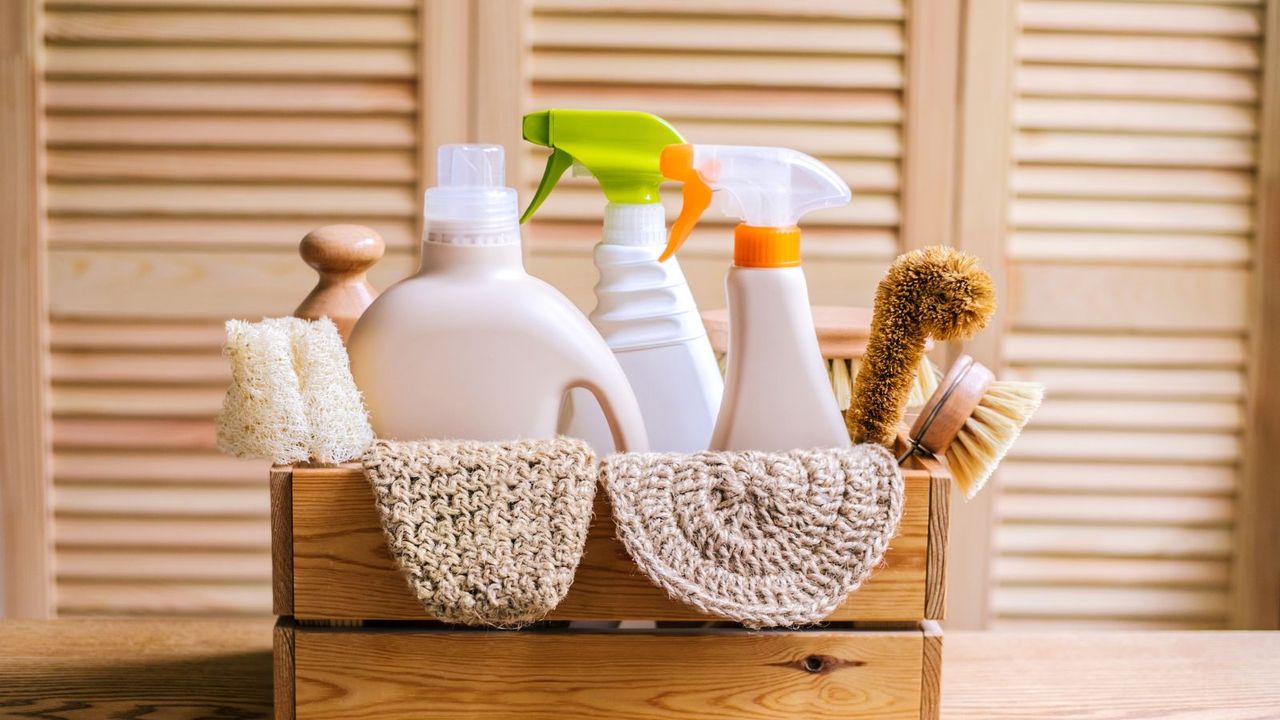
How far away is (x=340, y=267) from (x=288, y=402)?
0.10 meters

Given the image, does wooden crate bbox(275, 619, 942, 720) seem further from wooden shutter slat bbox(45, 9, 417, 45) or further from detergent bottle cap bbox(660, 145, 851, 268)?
wooden shutter slat bbox(45, 9, 417, 45)

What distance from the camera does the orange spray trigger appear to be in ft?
1.47

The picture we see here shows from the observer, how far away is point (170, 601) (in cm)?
109

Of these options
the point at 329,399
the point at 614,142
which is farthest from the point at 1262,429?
the point at 329,399

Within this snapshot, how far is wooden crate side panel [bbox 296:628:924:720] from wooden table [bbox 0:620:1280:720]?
105 millimetres

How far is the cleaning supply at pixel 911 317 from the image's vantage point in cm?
44

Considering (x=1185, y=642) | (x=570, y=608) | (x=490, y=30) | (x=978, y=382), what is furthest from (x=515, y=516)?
(x=490, y=30)

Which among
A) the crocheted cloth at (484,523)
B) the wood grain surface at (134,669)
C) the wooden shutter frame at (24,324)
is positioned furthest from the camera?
the wooden shutter frame at (24,324)

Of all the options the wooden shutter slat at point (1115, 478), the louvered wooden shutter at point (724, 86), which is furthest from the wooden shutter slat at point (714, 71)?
→ the wooden shutter slat at point (1115, 478)

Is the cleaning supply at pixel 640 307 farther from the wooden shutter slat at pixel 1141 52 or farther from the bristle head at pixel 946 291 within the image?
the wooden shutter slat at pixel 1141 52

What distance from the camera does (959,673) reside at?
0.58 metres

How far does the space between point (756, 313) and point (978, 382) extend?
3.8 inches

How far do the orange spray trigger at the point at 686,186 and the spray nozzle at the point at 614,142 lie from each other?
0.06ft

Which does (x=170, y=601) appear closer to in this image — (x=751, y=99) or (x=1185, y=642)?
(x=751, y=99)
